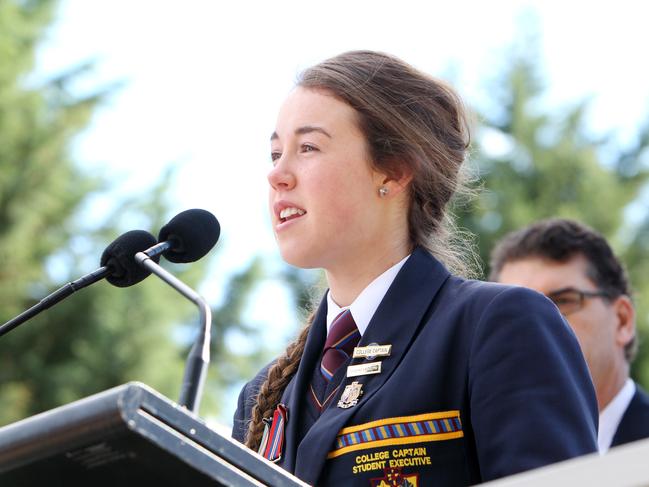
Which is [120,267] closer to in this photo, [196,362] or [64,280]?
[196,362]

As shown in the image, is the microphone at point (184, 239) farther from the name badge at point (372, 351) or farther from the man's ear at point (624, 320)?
the man's ear at point (624, 320)

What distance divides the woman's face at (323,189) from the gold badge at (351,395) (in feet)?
1.20

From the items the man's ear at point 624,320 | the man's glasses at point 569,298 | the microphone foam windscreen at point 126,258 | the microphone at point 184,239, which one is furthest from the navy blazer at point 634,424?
the microphone foam windscreen at point 126,258

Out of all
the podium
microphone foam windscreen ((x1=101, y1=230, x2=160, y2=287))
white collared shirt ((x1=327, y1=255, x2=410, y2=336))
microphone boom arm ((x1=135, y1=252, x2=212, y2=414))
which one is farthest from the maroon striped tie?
the podium

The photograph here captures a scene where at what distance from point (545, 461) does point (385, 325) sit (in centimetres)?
58

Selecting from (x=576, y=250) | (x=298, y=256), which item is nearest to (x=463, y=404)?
(x=298, y=256)

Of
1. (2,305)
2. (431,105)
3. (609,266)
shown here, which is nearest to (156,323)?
(2,305)

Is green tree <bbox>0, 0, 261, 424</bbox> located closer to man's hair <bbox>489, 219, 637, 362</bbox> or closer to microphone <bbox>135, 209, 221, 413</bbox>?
man's hair <bbox>489, 219, 637, 362</bbox>

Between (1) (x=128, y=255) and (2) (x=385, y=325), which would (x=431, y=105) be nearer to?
(2) (x=385, y=325)

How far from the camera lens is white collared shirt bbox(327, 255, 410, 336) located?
8.66 feet

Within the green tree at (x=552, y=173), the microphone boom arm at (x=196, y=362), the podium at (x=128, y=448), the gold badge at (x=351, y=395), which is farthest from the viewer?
the green tree at (x=552, y=173)

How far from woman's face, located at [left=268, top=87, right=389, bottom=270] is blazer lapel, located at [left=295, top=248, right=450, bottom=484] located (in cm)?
14

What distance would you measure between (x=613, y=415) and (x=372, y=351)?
2.15 meters

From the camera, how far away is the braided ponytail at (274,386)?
2.68 m
